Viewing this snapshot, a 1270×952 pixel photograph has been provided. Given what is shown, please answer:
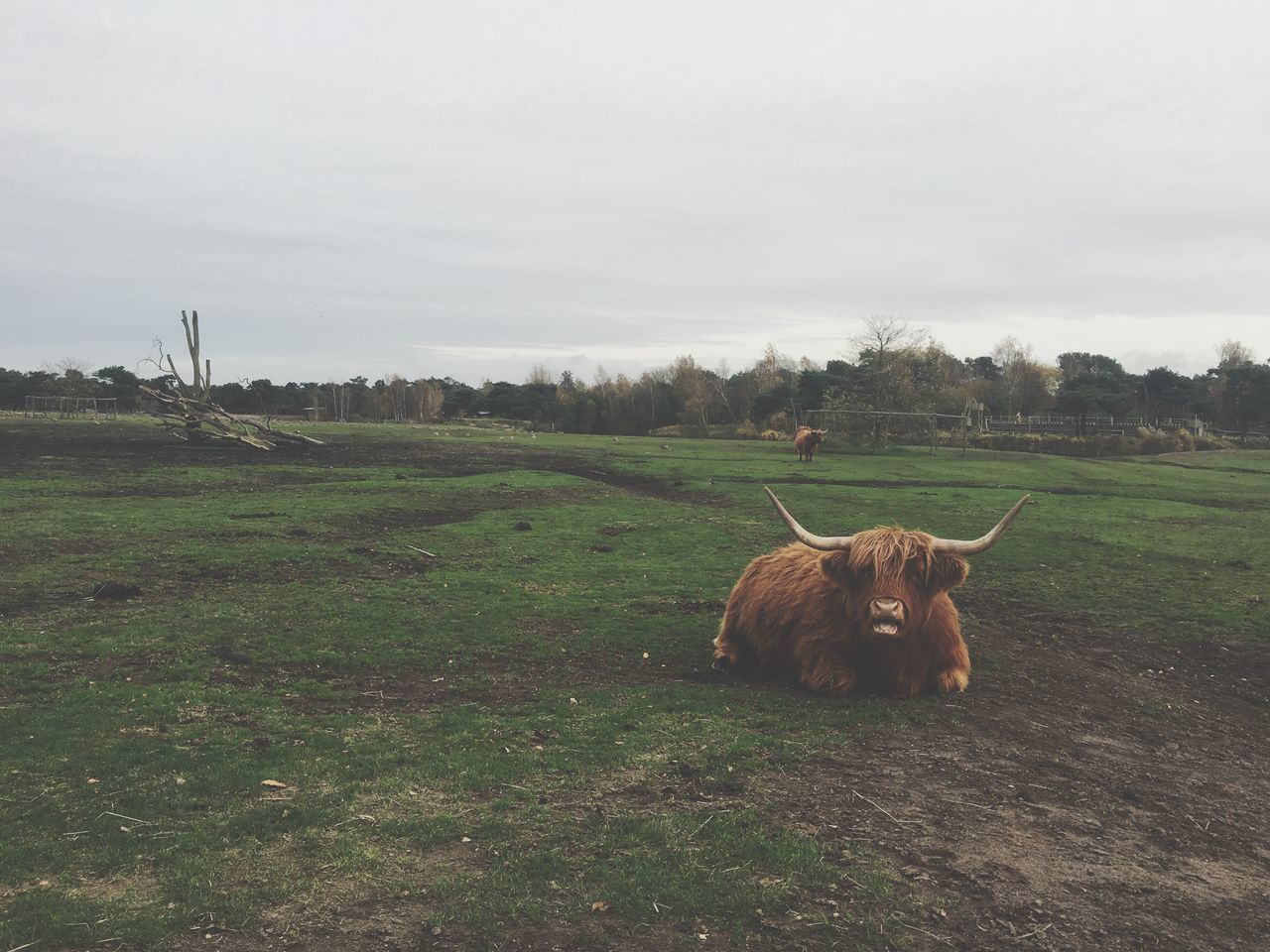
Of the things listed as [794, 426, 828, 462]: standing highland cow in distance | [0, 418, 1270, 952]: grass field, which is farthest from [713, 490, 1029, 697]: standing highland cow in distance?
[794, 426, 828, 462]: standing highland cow in distance

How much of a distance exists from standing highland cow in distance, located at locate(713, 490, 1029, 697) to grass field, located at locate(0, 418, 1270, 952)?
1.03ft

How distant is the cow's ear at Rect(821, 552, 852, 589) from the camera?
6676mm

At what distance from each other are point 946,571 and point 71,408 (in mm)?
85696

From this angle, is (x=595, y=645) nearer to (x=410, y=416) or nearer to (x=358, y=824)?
(x=358, y=824)

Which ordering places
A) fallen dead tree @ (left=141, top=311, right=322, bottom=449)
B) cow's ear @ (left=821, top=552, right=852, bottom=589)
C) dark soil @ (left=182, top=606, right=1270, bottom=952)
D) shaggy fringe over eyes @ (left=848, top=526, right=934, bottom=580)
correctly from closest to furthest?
dark soil @ (left=182, top=606, right=1270, bottom=952) < shaggy fringe over eyes @ (left=848, top=526, right=934, bottom=580) < cow's ear @ (left=821, top=552, right=852, bottom=589) < fallen dead tree @ (left=141, top=311, right=322, bottom=449)

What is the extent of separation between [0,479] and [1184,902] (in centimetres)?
2357

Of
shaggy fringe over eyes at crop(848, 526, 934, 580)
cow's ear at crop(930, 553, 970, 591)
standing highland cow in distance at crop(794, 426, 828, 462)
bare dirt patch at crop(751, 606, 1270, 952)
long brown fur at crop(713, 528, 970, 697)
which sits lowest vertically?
bare dirt patch at crop(751, 606, 1270, 952)

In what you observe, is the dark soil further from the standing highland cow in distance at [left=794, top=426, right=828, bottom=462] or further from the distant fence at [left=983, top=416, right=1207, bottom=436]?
the distant fence at [left=983, top=416, right=1207, bottom=436]

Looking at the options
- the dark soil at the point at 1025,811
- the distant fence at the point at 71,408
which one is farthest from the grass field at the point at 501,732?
the distant fence at the point at 71,408

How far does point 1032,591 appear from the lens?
37.8ft

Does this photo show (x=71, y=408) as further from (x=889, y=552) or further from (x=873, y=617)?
(x=873, y=617)

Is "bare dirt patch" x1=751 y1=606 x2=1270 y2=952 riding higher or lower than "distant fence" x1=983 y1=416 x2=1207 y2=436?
lower

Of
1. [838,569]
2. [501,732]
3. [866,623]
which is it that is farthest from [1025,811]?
[501,732]

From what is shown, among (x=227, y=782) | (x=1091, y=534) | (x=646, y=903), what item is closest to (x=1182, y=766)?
(x=646, y=903)
